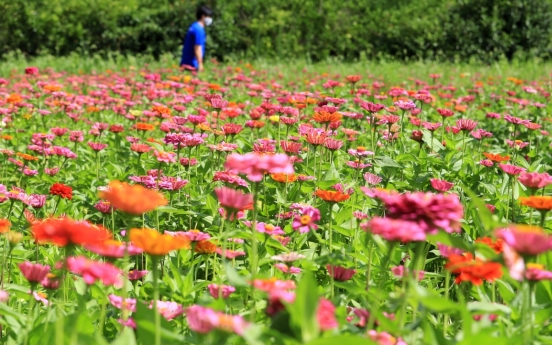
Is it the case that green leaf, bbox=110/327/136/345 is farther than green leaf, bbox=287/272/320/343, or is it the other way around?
green leaf, bbox=110/327/136/345

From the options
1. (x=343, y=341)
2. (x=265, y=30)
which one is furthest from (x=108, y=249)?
(x=265, y=30)

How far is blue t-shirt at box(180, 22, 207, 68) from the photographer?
8438mm

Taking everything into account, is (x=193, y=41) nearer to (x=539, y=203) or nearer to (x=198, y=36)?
(x=198, y=36)

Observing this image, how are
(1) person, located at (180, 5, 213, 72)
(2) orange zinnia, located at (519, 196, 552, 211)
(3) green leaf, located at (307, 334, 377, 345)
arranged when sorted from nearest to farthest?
1. (3) green leaf, located at (307, 334, 377, 345)
2. (2) orange zinnia, located at (519, 196, 552, 211)
3. (1) person, located at (180, 5, 213, 72)

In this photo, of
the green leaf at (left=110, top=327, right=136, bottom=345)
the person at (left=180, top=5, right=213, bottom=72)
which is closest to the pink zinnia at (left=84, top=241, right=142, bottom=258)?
the green leaf at (left=110, top=327, right=136, bottom=345)

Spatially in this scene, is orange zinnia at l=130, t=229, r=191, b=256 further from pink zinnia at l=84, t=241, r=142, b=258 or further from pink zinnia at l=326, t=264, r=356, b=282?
pink zinnia at l=326, t=264, r=356, b=282

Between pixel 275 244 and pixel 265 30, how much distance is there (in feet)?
42.4

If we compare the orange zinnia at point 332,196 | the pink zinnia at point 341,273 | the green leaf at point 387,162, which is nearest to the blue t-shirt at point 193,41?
the green leaf at point 387,162

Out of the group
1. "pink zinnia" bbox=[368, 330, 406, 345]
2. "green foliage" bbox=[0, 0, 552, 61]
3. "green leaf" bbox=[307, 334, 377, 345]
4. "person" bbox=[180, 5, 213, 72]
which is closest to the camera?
"green leaf" bbox=[307, 334, 377, 345]

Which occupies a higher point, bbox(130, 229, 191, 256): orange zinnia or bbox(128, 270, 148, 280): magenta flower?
bbox(130, 229, 191, 256): orange zinnia

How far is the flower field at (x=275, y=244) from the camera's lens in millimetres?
1135

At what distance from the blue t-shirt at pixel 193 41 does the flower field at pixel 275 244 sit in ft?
11.6

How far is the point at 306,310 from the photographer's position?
1038 millimetres

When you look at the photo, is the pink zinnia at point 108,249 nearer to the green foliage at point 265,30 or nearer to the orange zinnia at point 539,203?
the orange zinnia at point 539,203
